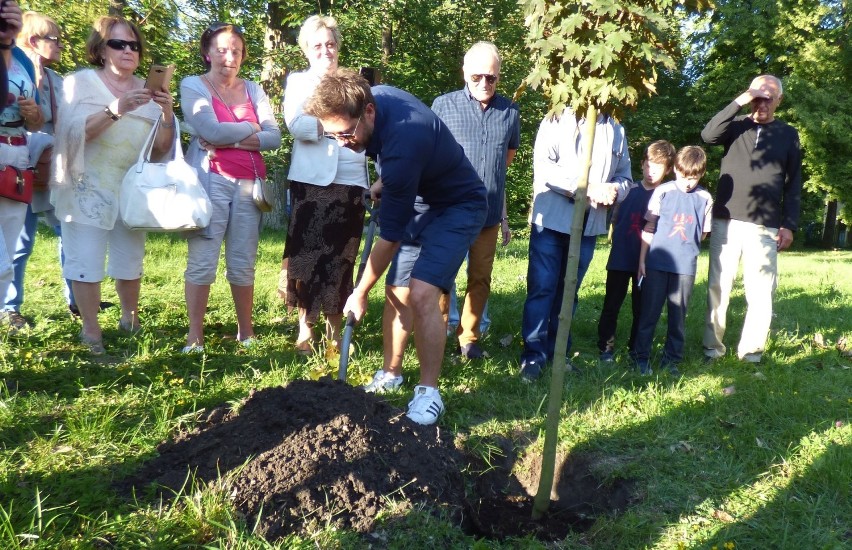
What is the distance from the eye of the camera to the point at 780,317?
7.85 m

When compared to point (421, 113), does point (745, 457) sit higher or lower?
lower

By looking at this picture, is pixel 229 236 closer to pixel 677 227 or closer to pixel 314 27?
pixel 314 27

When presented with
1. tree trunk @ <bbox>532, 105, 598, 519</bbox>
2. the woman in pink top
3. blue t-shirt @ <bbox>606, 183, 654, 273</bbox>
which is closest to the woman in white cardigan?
the woman in pink top

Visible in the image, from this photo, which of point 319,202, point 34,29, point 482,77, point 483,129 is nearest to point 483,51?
point 482,77

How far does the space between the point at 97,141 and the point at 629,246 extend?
161 inches

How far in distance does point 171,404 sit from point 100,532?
134cm

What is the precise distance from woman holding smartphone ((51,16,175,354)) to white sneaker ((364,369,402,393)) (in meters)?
1.89

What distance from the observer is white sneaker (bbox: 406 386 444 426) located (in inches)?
157

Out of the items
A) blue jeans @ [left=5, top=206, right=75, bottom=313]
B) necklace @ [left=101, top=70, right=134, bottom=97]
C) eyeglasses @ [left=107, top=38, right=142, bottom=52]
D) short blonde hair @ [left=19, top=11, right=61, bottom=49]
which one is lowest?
blue jeans @ [left=5, top=206, right=75, bottom=313]

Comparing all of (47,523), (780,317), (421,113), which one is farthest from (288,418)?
(780,317)

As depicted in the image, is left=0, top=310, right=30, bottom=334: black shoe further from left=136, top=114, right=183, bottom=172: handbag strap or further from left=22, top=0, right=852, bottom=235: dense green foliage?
left=22, top=0, right=852, bottom=235: dense green foliage

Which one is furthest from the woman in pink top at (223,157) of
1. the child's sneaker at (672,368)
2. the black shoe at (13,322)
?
the child's sneaker at (672,368)

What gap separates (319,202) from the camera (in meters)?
5.06

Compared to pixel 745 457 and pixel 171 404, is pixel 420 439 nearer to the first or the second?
pixel 171 404
